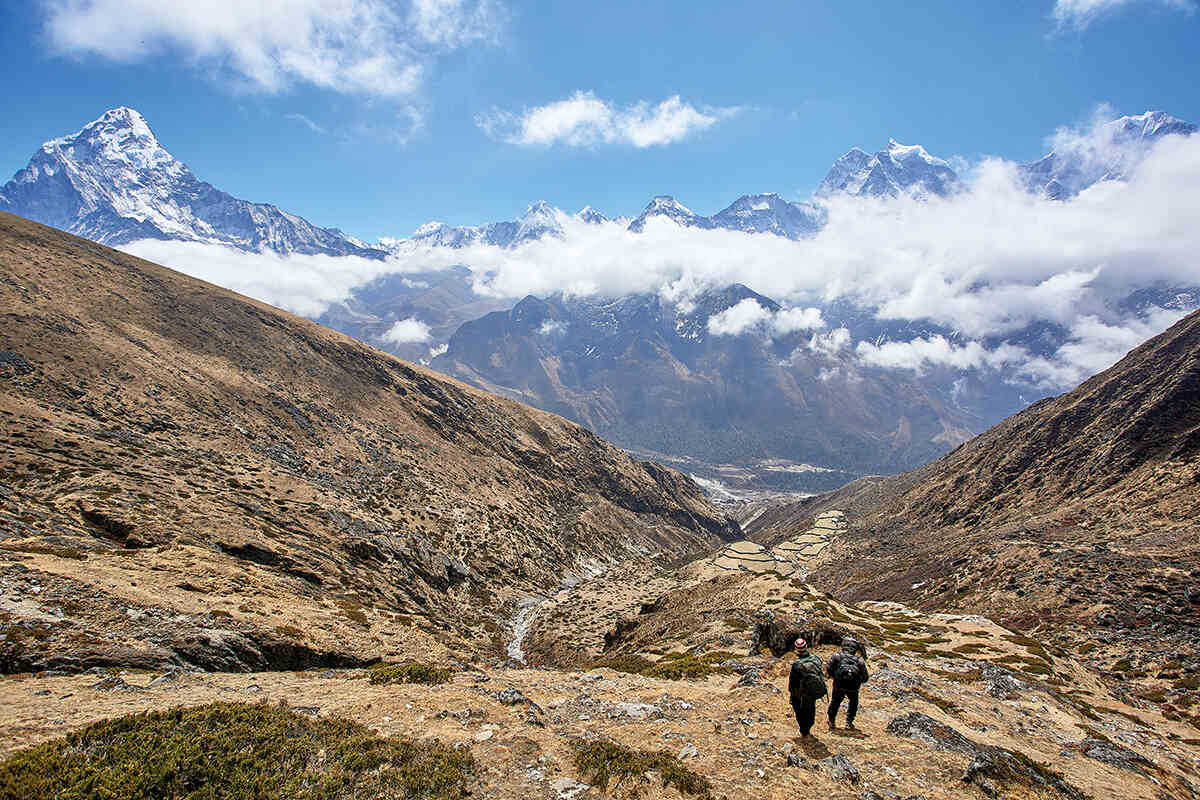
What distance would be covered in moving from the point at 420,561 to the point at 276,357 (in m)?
86.5

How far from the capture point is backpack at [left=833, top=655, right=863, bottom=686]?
19094mm

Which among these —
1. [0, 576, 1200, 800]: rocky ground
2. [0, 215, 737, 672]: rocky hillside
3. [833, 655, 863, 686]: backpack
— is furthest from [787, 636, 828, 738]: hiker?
[0, 215, 737, 672]: rocky hillside

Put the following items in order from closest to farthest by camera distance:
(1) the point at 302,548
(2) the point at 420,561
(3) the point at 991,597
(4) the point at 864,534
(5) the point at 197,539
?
1. (5) the point at 197,539
2. (1) the point at 302,548
3. (3) the point at 991,597
4. (2) the point at 420,561
5. (4) the point at 864,534

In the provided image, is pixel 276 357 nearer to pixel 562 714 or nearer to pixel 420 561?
pixel 420 561

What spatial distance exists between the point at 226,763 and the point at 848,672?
2011cm

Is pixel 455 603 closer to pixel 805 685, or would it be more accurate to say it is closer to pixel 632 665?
pixel 632 665

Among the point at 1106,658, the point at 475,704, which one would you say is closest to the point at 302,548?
the point at 475,704

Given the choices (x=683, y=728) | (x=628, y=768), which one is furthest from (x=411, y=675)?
(x=628, y=768)

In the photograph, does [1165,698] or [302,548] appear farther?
[302,548]

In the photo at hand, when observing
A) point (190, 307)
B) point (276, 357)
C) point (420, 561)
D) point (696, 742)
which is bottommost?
point (420, 561)

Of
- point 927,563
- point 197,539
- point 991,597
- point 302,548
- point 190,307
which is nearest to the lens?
point 197,539

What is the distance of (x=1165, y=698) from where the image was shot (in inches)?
1732

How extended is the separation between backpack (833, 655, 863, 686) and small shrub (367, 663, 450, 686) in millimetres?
17895

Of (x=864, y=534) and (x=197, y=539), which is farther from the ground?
(x=864, y=534)
